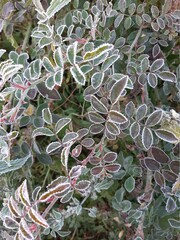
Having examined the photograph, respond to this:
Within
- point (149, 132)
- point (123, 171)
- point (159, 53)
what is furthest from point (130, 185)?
point (159, 53)

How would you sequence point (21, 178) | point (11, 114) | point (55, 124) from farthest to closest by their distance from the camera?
point (21, 178) < point (55, 124) < point (11, 114)

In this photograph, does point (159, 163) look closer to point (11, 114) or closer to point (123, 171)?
point (123, 171)

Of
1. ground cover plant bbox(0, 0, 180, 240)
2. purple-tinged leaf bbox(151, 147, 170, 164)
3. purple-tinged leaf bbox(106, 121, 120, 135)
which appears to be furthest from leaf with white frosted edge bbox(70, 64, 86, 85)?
purple-tinged leaf bbox(151, 147, 170, 164)

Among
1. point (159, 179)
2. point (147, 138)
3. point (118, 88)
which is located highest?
point (118, 88)

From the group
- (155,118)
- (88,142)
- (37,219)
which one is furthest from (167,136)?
(37,219)

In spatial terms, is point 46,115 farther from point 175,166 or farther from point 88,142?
point 175,166

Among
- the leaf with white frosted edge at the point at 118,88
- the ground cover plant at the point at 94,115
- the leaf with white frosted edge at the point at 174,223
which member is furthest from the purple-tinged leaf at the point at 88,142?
the leaf with white frosted edge at the point at 174,223

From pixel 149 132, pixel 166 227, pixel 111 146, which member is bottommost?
pixel 166 227
